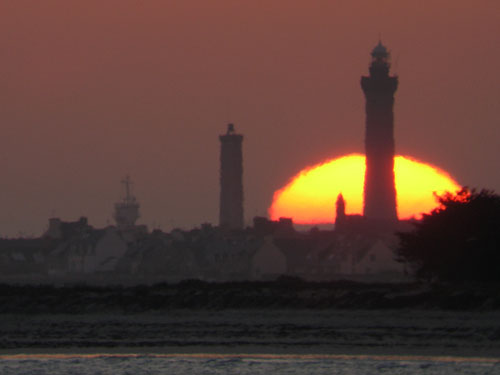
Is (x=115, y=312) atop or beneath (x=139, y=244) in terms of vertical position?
beneath

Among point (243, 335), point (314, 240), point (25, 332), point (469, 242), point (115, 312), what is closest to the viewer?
point (243, 335)

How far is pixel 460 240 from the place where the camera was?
2721 inches

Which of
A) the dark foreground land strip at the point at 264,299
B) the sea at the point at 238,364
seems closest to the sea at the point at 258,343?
the sea at the point at 238,364

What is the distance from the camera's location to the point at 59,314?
197 feet

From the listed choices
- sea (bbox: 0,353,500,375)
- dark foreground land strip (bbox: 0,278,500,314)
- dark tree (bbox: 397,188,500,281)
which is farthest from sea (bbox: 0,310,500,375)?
dark tree (bbox: 397,188,500,281)

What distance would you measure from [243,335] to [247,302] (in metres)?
15.8

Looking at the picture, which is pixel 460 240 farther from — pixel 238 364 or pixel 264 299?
pixel 238 364

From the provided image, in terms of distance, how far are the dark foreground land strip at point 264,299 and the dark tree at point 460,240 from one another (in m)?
2.54

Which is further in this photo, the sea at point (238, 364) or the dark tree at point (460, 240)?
the dark tree at point (460, 240)

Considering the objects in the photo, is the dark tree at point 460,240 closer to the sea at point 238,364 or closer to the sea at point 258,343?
the sea at point 258,343

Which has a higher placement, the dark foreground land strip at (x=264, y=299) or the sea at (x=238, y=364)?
the dark foreground land strip at (x=264, y=299)

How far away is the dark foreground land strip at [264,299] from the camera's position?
57.9m

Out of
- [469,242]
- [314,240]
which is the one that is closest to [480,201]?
[469,242]

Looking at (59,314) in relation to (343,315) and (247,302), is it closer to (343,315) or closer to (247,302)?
(247,302)
